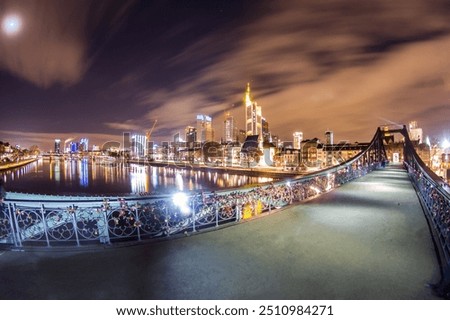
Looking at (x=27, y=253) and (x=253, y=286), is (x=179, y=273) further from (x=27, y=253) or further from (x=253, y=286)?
(x=27, y=253)

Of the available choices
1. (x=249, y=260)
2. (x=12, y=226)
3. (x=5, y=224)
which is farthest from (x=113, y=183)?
(x=249, y=260)

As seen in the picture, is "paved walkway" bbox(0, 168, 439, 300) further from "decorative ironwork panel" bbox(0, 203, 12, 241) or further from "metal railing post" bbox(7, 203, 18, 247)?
"decorative ironwork panel" bbox(0, 203, 12, 241)

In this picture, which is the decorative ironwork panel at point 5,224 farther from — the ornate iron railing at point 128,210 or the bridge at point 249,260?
the bridge at point 249,260

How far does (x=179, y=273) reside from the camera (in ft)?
11.7

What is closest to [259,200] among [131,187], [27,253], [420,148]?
[27,253]

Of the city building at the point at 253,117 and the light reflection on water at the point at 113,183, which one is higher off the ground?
the city building at the point at 253,117

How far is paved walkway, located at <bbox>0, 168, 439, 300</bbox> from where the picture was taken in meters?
3.13

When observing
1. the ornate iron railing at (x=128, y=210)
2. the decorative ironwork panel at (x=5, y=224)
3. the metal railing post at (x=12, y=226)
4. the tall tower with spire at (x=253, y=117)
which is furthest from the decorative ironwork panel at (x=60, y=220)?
the tall tower with spire at (x=253, y=117)

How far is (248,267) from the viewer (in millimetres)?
3656

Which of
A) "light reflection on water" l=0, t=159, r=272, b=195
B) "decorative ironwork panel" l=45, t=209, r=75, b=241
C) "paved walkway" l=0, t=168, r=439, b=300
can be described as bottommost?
"light reflection on water" l=0, t=159, r=272, b=195

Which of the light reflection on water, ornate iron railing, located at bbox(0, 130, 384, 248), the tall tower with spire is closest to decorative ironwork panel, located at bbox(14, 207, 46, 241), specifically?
ornate iron railing, located at bbox(0, 130, 384, 248)

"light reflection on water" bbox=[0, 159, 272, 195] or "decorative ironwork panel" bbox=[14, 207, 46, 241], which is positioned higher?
"decorative ironwork panel" bbox=[14, 207, 46, 241]

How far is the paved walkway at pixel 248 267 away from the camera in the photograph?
123 inches
